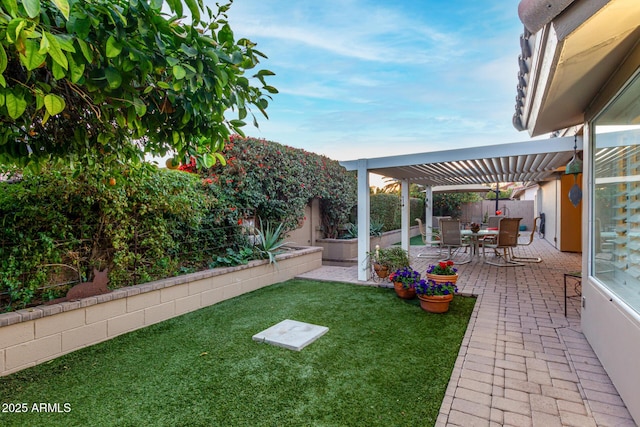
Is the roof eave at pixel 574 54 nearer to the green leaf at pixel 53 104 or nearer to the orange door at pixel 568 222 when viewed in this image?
the green leaf at pixel 53 104

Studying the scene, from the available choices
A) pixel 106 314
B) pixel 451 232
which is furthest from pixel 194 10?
pixel 451 232

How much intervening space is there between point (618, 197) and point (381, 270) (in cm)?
389

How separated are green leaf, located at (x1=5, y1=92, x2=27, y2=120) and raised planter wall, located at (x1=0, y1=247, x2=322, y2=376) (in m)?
2.64

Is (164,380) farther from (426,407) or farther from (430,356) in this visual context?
(430,356)

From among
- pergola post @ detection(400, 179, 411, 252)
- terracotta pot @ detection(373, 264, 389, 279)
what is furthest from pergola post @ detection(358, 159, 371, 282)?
pergola post @ detection(400, 179, 411, 252)

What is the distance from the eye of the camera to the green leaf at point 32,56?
1.00m

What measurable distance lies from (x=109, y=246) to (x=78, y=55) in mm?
3410

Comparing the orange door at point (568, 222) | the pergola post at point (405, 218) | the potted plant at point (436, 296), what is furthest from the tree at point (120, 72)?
the orange door at point (568, 222)

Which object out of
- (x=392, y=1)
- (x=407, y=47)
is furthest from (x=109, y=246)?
(x=407, y=47)

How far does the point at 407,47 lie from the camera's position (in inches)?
295

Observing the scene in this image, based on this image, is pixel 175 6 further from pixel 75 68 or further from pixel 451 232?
pixel 451 232

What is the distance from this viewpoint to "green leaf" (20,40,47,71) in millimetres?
1003

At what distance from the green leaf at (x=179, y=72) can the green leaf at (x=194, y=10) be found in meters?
0.25

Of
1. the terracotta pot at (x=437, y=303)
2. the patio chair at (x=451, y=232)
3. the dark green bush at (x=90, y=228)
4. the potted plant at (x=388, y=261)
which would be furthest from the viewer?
the patio chair at (x=451, y=232)
